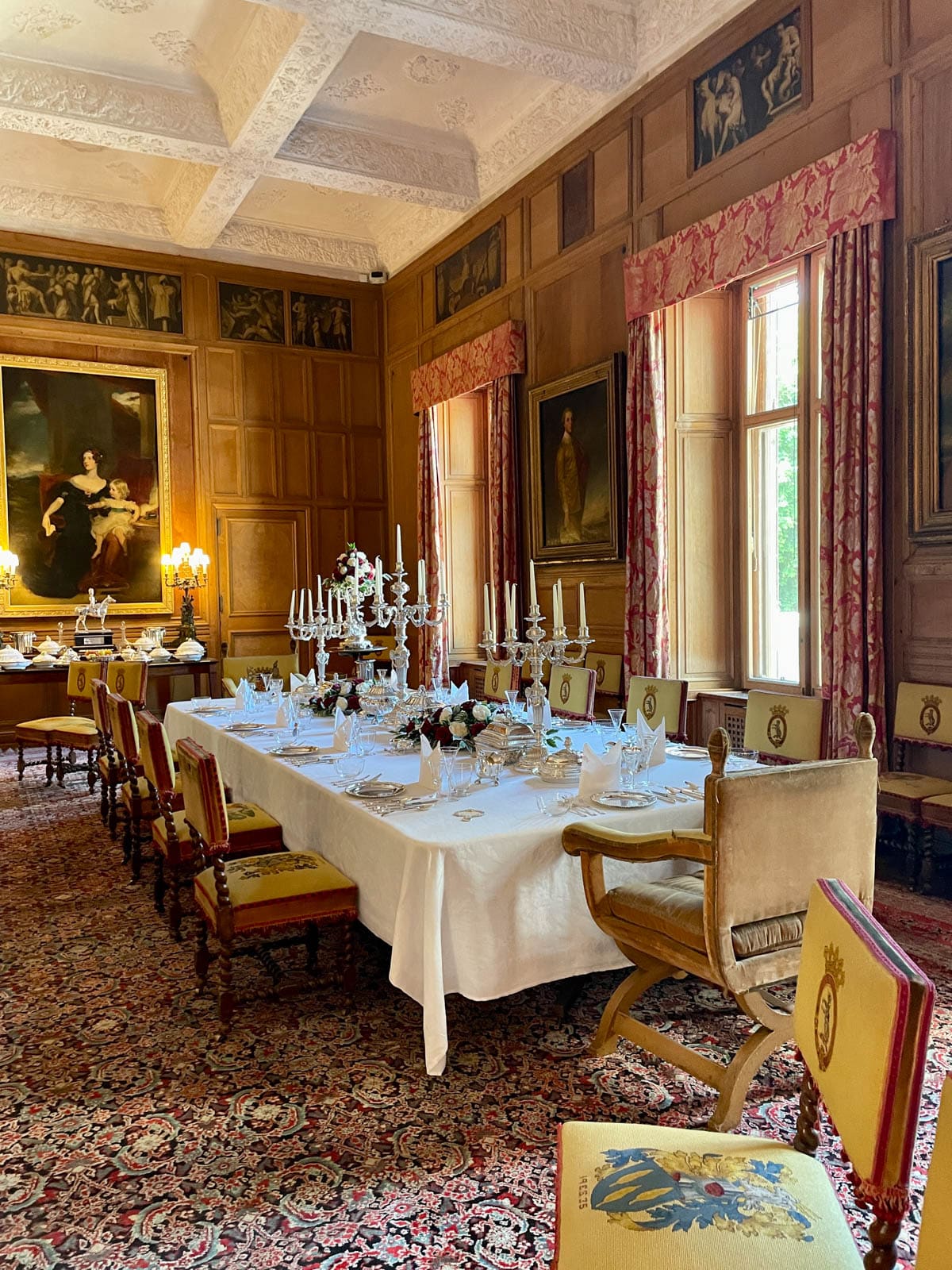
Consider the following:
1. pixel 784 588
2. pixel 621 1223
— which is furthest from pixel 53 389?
pixel 621 1223

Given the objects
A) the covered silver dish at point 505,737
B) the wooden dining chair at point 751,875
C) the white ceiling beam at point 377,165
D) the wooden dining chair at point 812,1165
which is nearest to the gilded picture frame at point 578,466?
the white ceiling beam at point 377,165

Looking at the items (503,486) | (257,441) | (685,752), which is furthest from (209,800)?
(257,441)

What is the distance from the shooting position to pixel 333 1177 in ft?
7.45

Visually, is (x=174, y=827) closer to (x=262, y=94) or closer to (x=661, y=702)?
(x=661, y=702)

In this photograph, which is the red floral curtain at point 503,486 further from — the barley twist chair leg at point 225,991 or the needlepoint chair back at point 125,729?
the barley twist chair leg at point 225,991

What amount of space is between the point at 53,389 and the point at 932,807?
8897mm

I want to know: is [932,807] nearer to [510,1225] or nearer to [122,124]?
[510,1225]

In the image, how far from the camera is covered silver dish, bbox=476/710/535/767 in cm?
379

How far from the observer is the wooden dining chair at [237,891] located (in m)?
3.04

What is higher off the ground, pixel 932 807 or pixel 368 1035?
pixel 932 807

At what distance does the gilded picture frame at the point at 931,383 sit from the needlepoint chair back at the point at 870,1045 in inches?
144

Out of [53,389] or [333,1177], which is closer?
[333,1177]

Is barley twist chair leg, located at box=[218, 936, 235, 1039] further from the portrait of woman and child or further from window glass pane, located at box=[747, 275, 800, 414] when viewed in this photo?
the portrait of woman and child

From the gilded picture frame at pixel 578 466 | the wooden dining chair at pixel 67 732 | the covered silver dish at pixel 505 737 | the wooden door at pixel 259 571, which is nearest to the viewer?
the covered silver dish at pixel 505 737
